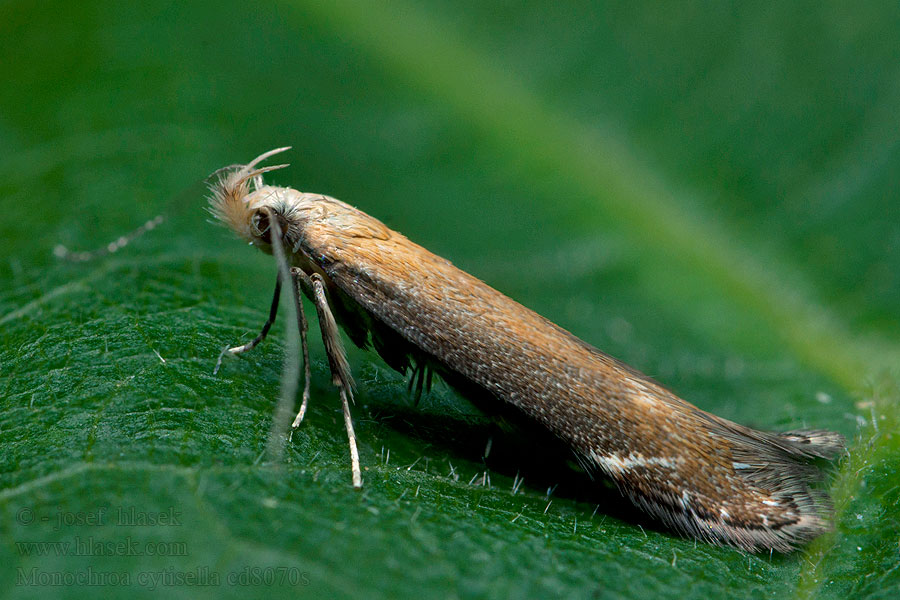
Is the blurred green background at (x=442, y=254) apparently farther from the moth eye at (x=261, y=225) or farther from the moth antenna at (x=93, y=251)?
the moth eye at (x=261, y=225)

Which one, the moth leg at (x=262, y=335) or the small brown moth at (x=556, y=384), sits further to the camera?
the moth leg at (x=262, y=335)

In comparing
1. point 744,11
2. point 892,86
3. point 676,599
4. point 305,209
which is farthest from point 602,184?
point 676,599

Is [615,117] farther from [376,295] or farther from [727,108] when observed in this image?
[376,295]

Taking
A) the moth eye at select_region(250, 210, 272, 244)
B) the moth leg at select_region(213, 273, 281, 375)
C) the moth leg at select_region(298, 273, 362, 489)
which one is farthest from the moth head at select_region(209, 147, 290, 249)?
the moth leg at select_region(298, 273, 362, 489)

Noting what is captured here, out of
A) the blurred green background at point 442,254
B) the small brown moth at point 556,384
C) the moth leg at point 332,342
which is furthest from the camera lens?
the moth leg at point 332,342

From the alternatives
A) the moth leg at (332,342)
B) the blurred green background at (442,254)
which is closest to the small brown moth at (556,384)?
the moth leg at (332,342)

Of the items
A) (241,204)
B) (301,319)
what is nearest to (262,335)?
(301,319)

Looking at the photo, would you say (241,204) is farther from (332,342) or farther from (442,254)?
(442,254)

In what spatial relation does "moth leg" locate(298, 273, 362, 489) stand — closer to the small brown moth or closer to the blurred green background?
the small brown moth
